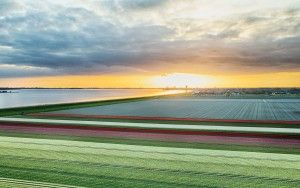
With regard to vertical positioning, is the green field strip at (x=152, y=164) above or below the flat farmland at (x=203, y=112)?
below

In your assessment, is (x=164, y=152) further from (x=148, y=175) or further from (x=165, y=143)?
(x=148, y=175)

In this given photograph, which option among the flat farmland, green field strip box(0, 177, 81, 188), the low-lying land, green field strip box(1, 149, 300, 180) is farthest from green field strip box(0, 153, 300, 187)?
the flat farmland

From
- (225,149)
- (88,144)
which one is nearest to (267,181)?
(225,149)

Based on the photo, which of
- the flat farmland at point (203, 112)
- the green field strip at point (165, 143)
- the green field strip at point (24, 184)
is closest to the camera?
the green field strip at point (24, 184)

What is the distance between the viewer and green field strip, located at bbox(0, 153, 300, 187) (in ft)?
34.1

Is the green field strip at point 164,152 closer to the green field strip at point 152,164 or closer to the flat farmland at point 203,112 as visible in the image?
the green field strip at point 152,164

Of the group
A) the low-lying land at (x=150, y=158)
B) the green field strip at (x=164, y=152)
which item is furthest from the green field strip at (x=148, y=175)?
the green field strip at (x=164, y=152)

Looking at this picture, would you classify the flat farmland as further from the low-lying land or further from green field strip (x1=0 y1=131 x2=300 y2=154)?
green field strip (x1=0 y1=131 x2=300 y2=154)

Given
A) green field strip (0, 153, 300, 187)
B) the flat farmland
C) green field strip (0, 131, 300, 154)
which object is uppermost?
the flat farmland

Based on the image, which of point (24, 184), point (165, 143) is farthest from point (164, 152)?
point (24, 184)

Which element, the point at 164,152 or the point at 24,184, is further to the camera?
the point at 164,152

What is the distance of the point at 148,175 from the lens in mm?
11109

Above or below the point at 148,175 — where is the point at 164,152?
above

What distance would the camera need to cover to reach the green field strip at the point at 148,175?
10391mm
